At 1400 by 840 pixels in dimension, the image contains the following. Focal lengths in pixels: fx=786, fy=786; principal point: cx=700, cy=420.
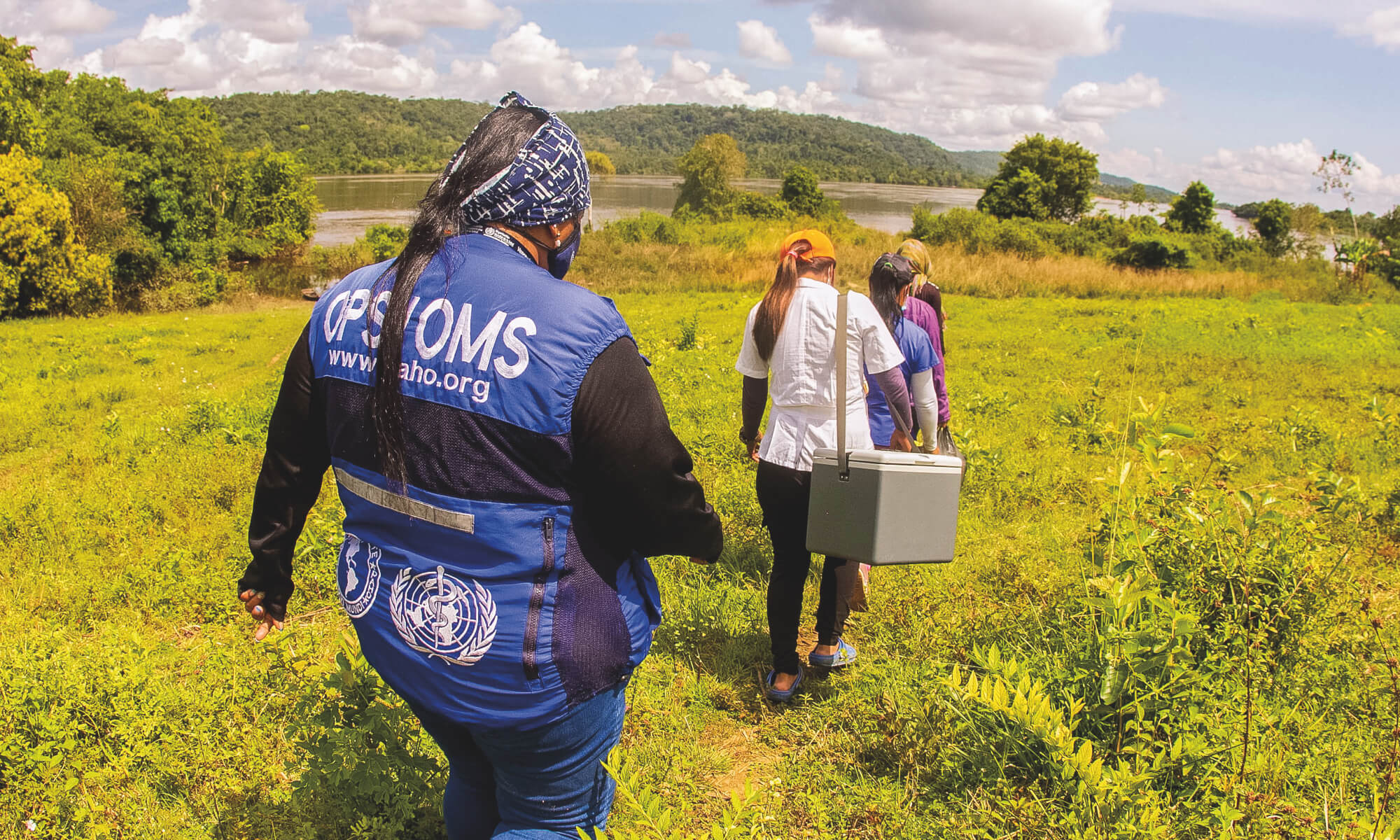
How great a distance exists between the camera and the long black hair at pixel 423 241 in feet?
4.52

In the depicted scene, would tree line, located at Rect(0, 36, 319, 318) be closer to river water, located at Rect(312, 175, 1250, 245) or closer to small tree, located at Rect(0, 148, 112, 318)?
small tree, located at Rect(0, 148, 112, 318)

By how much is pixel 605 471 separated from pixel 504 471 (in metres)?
0.17

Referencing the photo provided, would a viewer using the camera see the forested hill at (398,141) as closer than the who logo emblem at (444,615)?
No

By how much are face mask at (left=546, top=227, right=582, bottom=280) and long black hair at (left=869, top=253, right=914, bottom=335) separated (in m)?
2.15

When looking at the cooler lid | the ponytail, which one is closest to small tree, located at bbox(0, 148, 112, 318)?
the ponytail

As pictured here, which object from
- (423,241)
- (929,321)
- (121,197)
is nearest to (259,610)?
(423,241)

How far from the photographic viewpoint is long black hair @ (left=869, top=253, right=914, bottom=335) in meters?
3.54

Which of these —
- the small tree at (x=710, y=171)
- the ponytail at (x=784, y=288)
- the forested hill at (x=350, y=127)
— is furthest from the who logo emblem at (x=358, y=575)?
the forested hill at (x=350, y=127)

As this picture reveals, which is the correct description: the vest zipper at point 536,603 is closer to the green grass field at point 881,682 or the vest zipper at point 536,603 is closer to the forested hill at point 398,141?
the green grass field at point 881,682

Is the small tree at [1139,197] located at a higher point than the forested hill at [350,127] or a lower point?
lower

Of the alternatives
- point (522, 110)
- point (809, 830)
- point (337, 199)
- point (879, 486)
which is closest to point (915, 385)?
point (879, 486)

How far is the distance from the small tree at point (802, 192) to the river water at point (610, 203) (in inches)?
156

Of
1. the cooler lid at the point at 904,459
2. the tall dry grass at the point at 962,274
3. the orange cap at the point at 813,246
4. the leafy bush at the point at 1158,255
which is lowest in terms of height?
the cooler lid at the point at 904,459

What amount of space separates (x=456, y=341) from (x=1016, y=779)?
2.24 metres
